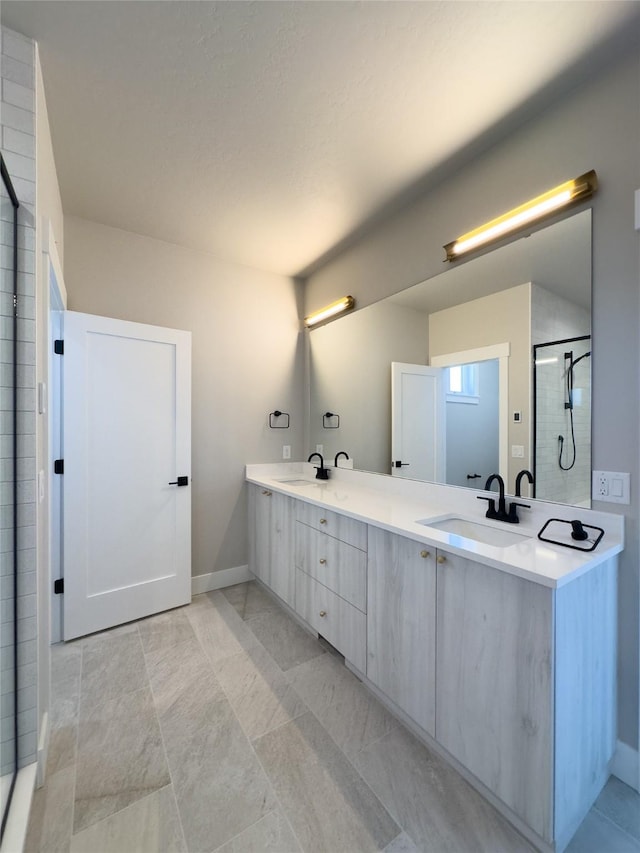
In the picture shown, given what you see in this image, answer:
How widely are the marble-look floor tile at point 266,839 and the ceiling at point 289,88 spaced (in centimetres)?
272

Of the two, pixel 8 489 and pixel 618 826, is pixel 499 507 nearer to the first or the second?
pixel 618 826

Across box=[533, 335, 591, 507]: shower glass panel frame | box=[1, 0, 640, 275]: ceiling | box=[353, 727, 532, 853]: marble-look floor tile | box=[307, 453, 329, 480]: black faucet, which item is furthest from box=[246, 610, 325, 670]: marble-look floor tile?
box=[1, 0, 640, 275]: ceiling

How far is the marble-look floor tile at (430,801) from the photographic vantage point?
1152mm

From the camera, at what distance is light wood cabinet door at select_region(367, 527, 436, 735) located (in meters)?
1.44

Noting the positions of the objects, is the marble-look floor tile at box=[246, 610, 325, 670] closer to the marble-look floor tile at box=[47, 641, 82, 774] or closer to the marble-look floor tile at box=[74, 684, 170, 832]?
the marble-look floor tile at box=[74, 684, 170, 832]

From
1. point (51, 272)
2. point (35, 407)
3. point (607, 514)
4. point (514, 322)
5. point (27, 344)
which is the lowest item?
point (607, 514)

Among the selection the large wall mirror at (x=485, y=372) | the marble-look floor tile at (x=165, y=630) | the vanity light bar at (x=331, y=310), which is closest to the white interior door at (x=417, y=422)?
the large wall mirror at (x=485, y=372)

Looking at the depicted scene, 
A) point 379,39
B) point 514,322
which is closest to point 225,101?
point 379,39

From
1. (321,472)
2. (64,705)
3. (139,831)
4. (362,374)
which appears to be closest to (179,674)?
(64,705)

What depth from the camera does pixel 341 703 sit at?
1729 mm

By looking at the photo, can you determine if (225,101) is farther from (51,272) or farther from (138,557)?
(138,557)

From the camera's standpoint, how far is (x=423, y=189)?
6.93 ft

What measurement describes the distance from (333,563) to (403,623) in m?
0.52

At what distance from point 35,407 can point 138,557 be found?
151 centimetres
